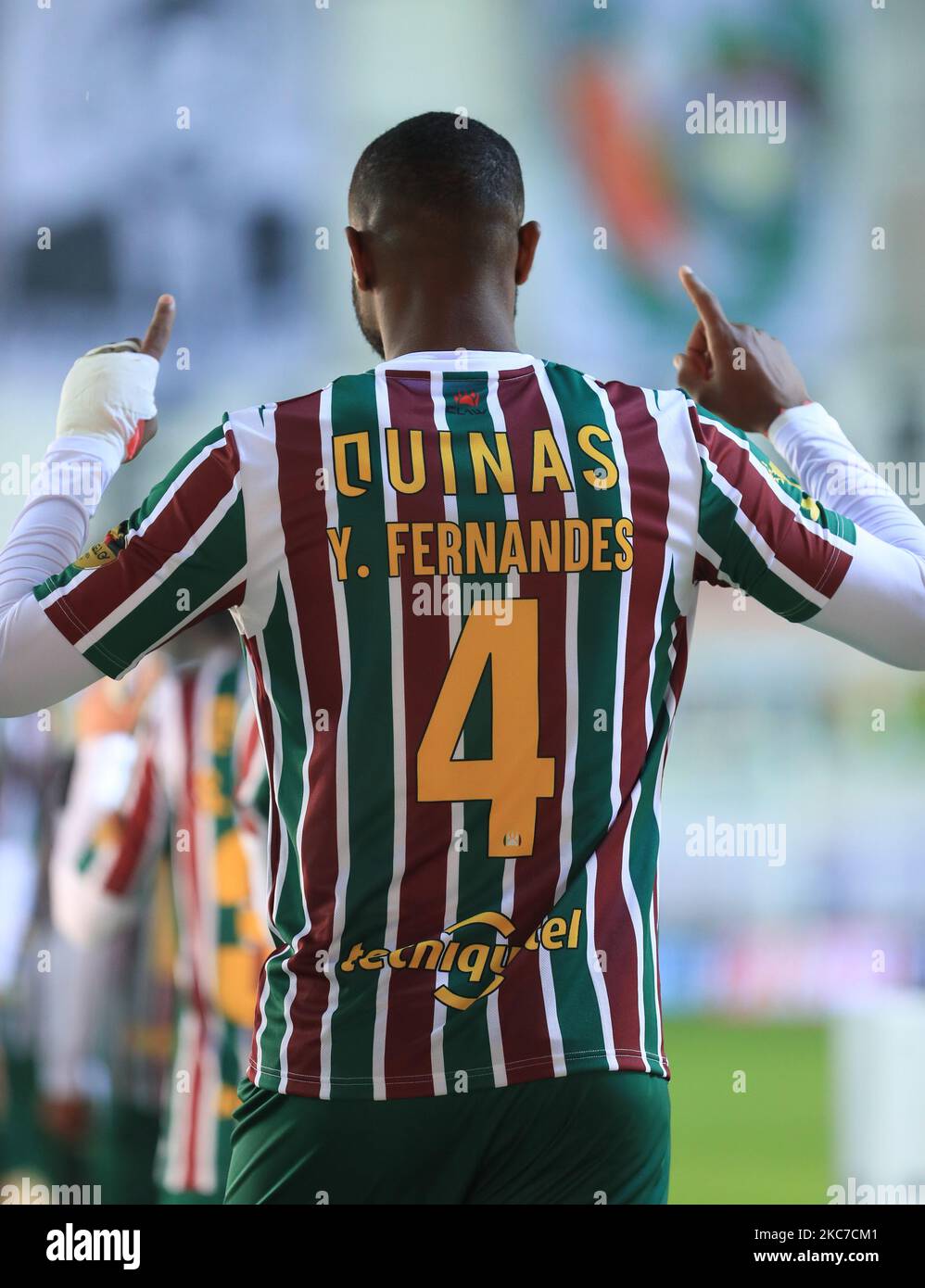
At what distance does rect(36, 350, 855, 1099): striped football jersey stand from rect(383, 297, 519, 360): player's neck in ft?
0.35

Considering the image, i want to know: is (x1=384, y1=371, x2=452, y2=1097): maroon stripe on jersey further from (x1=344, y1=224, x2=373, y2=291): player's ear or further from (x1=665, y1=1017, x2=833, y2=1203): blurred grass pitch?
(x1=665, y1=1017, x2=833, y2=1203): blurred grass pitch

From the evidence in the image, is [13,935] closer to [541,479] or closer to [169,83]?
[169,83]

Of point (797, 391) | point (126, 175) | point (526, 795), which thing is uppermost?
point (126, 175)

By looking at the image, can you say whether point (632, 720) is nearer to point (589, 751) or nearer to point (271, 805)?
point (589, 751)

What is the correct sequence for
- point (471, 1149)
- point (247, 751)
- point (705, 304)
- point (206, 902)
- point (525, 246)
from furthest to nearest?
point (206, 902)
point (247, 751)
point (705, 304)
point (525, 246)
point (471, 1149)

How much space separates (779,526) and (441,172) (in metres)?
0.44

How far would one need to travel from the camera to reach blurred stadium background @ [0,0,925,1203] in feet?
15.4

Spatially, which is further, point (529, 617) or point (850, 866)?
point (850, 866)

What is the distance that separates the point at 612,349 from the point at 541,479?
3920 mm

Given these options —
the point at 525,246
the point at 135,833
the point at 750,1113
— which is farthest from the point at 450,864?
the point at 750,1113

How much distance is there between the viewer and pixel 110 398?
1.39 m

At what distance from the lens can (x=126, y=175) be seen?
15.6 ft

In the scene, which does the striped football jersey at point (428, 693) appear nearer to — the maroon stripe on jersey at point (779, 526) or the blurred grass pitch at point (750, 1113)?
the maroon stripe on jersey at point (779, 526)

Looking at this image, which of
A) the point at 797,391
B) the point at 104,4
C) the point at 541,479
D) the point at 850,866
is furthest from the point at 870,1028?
the point at 104,4
